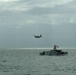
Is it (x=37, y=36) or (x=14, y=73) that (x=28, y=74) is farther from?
(x=37, y=36)

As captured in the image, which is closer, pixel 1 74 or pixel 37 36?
pixel 1 74

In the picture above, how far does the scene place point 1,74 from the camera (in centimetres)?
8219

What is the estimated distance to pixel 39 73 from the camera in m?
84.9

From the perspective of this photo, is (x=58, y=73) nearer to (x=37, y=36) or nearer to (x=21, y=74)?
(x=21, y=74)

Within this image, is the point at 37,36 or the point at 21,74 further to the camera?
the point at 37,36

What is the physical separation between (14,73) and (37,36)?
93.9m

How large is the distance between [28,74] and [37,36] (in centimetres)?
9597

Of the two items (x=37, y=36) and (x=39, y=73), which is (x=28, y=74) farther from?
(x=37, y=36)

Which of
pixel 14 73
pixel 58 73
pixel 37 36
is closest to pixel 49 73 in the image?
pixel 58 73

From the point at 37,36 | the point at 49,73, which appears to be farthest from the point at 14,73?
the point at 37,36

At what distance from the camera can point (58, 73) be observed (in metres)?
85.0

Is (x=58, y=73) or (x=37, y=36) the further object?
(x=37, y=36)

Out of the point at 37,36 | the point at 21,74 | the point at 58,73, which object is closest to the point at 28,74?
the point at 21,74

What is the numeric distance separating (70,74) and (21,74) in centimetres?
1095
